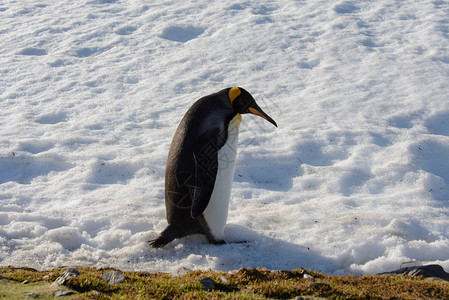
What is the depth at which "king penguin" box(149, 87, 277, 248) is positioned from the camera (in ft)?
13.2

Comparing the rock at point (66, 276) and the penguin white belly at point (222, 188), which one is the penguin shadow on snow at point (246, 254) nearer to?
the penguin white belly at point (222, 188)

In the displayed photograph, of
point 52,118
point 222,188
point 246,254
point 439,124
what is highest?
point 222,188

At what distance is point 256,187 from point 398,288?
2.77 metres

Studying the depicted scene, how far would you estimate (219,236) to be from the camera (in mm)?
4215

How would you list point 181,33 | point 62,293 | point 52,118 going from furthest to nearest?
point 181,33, point 52,118, point 62,293

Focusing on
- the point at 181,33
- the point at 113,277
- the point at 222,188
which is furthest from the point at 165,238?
the point at 181,33

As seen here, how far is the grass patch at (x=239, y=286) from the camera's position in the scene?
2789mm

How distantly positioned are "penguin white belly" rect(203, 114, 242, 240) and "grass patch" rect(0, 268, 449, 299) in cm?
87

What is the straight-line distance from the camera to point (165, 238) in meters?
4.04

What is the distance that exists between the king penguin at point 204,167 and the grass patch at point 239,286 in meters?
0.85

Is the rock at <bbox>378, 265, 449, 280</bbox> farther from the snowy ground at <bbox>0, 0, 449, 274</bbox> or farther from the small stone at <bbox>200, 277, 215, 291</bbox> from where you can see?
the small stone at <bbox>200, 277, 215, 291</bbox>

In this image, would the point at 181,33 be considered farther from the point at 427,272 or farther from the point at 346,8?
the point at 427,272

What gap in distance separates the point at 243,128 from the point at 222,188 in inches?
128

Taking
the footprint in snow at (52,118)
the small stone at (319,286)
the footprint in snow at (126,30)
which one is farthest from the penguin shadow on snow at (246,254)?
the footprint in snow at (126,30)
